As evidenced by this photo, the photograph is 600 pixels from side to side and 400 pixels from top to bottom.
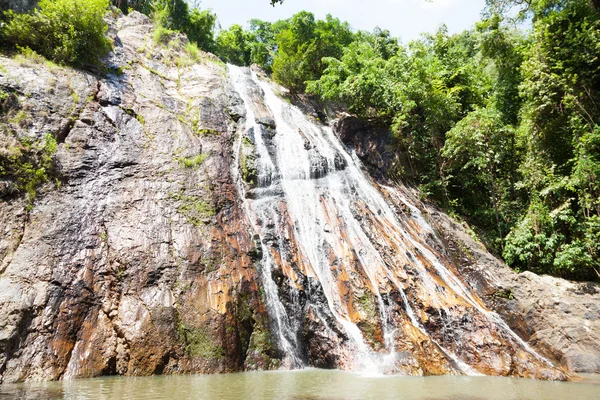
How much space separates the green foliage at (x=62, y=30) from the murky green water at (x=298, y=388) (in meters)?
11.7

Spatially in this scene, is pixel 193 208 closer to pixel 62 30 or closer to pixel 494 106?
pixel 62 30

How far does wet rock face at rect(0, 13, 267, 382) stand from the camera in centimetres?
675

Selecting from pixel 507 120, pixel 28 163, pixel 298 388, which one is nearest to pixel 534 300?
pixel 298 388

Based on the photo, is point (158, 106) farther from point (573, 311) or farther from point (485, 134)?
point (573, 311)

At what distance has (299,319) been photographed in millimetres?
8719

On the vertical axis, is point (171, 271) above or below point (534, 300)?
above

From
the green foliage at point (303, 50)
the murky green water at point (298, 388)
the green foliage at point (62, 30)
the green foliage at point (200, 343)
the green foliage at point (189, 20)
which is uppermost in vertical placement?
the green foliage at point (189, 20)

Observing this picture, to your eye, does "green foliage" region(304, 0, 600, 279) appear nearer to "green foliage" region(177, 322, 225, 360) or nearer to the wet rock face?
the wet rock face

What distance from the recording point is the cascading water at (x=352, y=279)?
27.1ft

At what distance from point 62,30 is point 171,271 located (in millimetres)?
10793

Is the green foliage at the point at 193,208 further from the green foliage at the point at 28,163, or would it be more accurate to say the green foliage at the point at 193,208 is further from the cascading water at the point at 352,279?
the green foliage at the point at 28,163

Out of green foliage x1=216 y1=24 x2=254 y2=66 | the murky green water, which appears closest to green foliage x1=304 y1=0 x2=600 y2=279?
the murky green water

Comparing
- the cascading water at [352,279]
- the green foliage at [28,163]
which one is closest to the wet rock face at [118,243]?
the green foliage at [28,163]

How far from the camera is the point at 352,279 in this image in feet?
32.0
